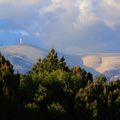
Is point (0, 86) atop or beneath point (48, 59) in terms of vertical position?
beneath

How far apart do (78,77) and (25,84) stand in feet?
39.7

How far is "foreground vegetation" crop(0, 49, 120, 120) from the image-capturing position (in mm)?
70438

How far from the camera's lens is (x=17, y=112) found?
220 ft

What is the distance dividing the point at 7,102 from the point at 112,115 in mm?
20049

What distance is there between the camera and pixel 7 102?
220 feet

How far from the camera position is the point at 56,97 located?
79.4m

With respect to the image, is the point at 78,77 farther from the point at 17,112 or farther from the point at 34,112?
the point at 17,112

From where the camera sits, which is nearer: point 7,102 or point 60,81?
point 7,102

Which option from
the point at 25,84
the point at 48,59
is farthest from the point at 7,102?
the point at 48,59

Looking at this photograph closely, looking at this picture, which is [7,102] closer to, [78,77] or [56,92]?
[56,92]

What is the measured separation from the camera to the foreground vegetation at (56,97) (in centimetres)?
7044

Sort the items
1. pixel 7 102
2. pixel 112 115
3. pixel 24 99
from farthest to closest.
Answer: pixel 112 115 < pixel 24 99 < pixel 7 102

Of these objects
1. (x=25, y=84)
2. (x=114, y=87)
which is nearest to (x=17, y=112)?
(x=25, y=84)

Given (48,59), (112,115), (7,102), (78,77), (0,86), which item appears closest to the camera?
(7,102)
